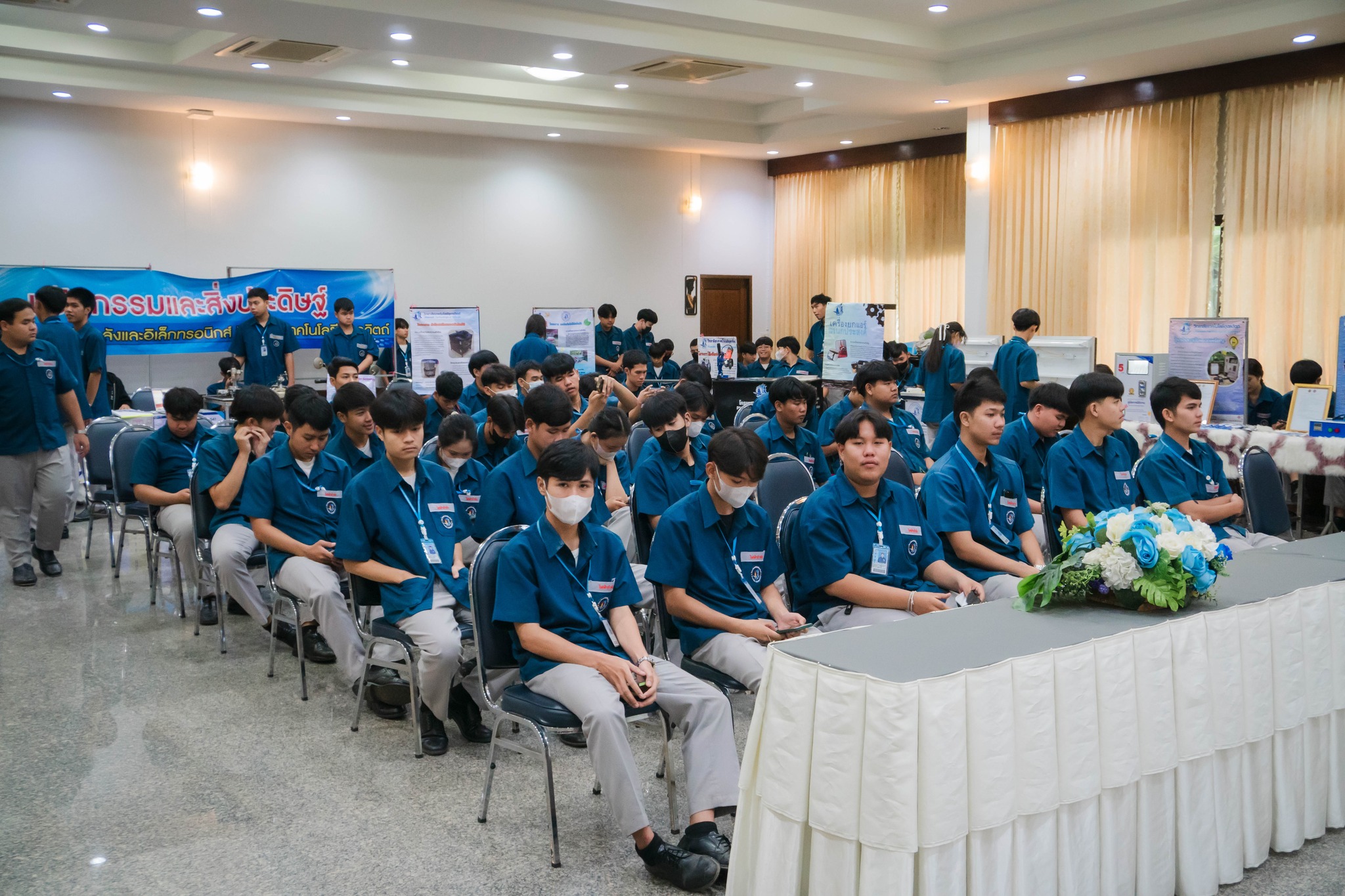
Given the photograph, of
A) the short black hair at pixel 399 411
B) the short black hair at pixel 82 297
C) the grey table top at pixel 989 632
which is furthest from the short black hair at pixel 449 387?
the grey table top at pixel 989 632

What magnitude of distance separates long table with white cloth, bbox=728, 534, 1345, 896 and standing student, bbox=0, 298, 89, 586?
220 inches

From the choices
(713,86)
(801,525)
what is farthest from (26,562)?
(713,86)

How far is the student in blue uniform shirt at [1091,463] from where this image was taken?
4559mm

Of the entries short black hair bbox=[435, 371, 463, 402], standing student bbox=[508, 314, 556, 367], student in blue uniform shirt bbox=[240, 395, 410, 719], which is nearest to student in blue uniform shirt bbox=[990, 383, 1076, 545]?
student in blue uniform shirt bbox=[240, 395, 410, 719]

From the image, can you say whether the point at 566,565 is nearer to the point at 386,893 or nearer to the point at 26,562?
the point at 386,893

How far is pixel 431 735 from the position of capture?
12.7 ft

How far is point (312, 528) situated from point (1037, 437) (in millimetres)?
3491

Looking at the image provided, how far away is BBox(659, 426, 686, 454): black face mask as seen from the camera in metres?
4.64

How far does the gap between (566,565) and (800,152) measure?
11.7 metres

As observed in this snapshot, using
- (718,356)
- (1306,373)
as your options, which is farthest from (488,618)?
(718,356)

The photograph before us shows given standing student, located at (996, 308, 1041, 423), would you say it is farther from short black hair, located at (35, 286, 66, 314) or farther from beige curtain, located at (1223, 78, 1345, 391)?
short black hair, located at (35, 286, 66, 314)

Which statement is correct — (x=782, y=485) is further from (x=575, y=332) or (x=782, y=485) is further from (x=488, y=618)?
(x=575, y=332)

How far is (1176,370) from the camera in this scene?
25.7 ft

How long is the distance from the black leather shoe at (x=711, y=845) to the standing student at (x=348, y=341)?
8.73 metres
